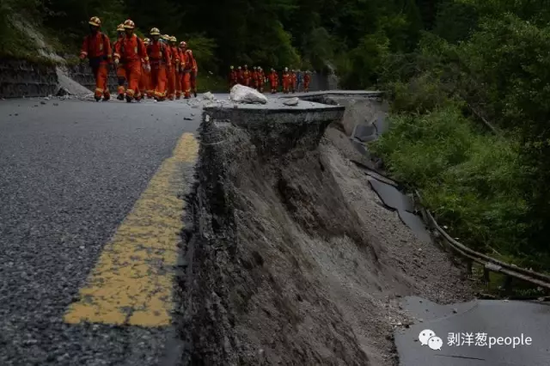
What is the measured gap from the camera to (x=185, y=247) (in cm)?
325

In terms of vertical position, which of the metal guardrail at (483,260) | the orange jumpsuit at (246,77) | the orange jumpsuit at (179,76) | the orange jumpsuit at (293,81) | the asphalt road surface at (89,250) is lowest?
the metal guardrail at (483,260)

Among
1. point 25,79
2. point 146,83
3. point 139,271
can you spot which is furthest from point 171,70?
point 139,271

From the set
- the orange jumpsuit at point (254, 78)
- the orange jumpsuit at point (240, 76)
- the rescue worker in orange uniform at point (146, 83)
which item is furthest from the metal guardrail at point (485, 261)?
the orange jumpsuit at point (254, 78)

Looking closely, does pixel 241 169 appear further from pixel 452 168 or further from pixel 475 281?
pixel 452 168

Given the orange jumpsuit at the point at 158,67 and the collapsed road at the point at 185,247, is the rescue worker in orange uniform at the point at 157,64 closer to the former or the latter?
the orange jumpsuit at the point at 158,67

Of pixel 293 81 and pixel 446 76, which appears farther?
pixel 293 81

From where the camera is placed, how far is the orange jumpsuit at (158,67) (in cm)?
1662

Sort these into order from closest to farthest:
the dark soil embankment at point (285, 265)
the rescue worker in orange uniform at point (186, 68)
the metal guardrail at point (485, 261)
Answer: the dark soil embankment at point (285, 265)
the metal guardrail at point (485, 261)
the rescue worker in orange uniform at point (186, 68)

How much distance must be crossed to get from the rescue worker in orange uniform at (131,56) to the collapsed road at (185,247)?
3169mm

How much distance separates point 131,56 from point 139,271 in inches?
502

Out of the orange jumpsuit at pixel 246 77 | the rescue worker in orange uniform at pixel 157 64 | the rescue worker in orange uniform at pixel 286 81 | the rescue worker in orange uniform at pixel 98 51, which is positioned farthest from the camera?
the rescue worker in orange uniform at pixel 286 81

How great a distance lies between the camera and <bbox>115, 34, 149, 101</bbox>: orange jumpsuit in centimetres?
1462

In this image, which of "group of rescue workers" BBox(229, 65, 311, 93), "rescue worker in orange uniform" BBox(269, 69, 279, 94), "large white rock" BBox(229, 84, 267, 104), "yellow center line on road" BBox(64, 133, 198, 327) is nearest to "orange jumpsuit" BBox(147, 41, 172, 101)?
"large white rock" BBox(229, 84, 267, 104)

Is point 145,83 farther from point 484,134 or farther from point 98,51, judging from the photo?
point 484,134
